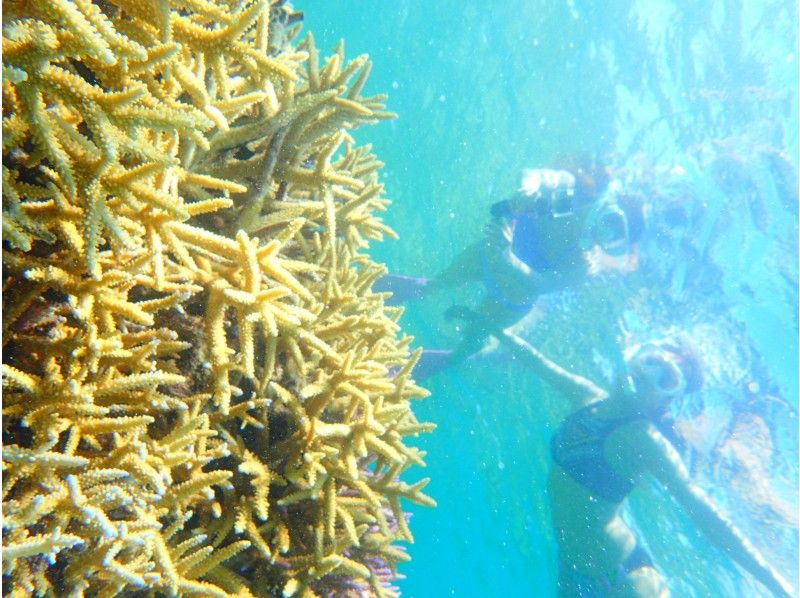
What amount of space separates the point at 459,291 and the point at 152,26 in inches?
788

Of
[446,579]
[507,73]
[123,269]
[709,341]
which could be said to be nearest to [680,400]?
[709,341]

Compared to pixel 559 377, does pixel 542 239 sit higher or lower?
higher

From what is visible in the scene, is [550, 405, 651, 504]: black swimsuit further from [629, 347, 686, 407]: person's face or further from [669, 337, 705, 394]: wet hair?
[669, 337, 705, 394]: wet hair

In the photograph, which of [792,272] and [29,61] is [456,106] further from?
[29,61]

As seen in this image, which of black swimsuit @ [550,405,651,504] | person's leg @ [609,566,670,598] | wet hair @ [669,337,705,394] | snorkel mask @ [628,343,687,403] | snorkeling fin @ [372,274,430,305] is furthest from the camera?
snorkeling fin @ [372,274,430,305]

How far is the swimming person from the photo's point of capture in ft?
31.0

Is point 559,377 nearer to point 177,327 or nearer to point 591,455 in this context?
point 591,455

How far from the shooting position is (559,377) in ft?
40.2

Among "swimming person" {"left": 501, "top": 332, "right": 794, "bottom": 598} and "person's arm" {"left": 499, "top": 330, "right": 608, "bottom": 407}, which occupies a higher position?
"person's arm" {"left": 499, "top": 330, "right": 608, "bottom": 407}

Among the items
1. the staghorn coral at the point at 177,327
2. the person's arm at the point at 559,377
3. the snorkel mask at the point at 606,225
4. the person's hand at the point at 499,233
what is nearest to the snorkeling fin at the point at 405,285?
the person's hand at the point at 499,233

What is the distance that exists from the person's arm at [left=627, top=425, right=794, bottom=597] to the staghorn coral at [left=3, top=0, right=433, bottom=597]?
831 centimetres

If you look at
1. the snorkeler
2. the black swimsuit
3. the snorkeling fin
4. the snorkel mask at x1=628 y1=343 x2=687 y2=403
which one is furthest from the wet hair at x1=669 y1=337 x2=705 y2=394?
the snorkeling fin

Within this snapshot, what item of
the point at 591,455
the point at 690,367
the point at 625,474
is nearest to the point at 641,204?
the point at 690,367

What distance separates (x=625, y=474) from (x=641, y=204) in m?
5.88
